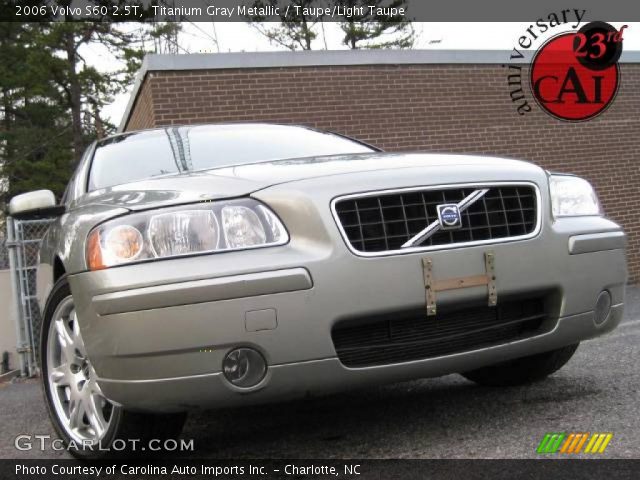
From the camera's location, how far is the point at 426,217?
110 inches

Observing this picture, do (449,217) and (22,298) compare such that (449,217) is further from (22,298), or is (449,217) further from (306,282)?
(22,298)

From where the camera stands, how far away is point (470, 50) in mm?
10820

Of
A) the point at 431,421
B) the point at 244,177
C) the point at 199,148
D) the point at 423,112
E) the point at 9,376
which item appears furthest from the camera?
the point at 423,112

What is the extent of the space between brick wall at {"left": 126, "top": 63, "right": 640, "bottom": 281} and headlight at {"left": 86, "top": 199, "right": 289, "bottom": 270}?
6520 millimetres

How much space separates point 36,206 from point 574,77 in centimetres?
978

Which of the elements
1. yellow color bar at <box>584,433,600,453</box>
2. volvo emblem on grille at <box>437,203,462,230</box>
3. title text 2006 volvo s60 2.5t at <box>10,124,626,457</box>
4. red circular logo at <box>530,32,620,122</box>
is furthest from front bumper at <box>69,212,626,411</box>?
red circular logo at <box>530,32,620,122</box>

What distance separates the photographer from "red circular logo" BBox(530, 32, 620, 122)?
36.9 feet

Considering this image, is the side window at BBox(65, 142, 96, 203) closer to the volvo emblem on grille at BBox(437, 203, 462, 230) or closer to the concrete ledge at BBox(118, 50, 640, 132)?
the volvo emblem on grille at BBox(437, 203, 462, 230)

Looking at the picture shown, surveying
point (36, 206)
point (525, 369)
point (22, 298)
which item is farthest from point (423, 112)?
point (36, 206)

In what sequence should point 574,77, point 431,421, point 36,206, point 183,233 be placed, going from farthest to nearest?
point 574,77 < point 36,206 < point 431,421 < point 183,233

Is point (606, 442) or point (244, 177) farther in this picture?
point (244, 177)

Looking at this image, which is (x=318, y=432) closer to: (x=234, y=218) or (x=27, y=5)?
(x=234, y=218)

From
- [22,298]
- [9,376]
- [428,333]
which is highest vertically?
[428,333]

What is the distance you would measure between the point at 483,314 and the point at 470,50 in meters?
8.58
